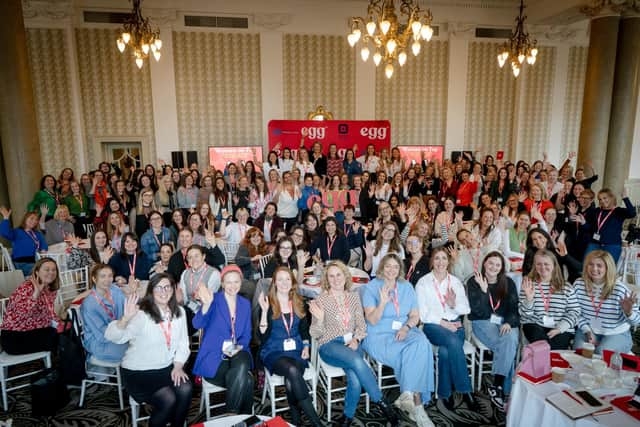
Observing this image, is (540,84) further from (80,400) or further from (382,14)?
(80,400)

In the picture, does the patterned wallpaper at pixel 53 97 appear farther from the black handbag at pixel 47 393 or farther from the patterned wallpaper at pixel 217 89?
the black handbag at pixel 47 393

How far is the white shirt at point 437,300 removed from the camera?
12.9 feet

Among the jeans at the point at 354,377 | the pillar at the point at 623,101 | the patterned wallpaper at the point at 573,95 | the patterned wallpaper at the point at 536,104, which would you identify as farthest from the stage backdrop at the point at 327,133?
the jeans at the point at 354,377

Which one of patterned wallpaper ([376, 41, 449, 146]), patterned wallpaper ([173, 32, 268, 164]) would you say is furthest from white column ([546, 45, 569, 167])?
patterned wallpaper ([173, 32, 268, 164])

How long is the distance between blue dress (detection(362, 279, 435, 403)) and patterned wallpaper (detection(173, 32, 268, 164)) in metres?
8.80

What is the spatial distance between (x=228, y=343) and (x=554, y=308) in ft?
9.72

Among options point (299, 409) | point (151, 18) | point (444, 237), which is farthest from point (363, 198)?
point (151, 18)

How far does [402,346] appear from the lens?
11.8ft

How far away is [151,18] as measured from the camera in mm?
10555

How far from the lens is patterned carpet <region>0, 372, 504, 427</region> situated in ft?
11.6

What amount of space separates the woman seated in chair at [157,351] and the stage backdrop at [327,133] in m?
7.45

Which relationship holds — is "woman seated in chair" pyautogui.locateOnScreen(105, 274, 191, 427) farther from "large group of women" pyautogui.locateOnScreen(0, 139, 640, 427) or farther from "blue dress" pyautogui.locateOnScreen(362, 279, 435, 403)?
"blue dress" pyautogui.locateOnScreen(362, 279, 435, 403)

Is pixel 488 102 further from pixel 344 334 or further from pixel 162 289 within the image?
pixel 162 289

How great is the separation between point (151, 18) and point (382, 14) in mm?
7870
